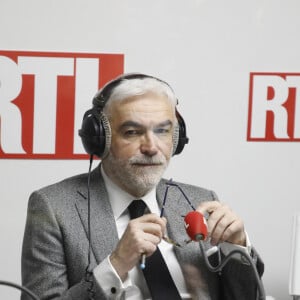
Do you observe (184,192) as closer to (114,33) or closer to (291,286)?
(291,286)

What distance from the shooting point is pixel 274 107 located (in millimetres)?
2541

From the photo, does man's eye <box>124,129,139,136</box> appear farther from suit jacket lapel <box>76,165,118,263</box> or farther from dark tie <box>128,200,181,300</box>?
dark tie <box>128,200,181,300</box>

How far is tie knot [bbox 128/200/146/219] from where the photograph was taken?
1.90 metres

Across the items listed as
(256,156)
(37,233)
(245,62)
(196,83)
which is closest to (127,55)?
(196,83)

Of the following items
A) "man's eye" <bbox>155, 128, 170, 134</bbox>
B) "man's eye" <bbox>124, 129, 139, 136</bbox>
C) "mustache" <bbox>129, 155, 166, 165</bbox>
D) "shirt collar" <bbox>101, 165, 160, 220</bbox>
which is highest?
"man's eye" <bbox>155, 128, 170, 134</bbox>

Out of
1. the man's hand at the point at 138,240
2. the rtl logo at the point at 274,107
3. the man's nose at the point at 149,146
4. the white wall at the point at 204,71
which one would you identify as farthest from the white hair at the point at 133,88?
the rtl logo at the point at 274,107

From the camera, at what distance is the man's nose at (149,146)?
1840 mm

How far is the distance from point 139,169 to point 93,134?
0.14m

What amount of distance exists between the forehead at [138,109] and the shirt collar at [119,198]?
0.56 feet

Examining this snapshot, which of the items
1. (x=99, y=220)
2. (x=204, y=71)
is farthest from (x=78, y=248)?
(x=204, y=71)

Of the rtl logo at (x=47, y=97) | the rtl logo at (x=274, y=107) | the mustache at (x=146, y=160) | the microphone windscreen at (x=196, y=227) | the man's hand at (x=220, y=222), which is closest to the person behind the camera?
the microphone windscreen at (x=196, y=227)

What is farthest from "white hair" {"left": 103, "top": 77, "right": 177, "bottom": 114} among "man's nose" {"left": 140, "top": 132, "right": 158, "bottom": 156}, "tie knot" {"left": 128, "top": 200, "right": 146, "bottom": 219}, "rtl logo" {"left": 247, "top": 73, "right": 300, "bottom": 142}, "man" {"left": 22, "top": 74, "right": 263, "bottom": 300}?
"rtl logo" {"left": 247, "top": 73, "right": 300, "bottom": 142}

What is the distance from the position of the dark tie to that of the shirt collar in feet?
0.43

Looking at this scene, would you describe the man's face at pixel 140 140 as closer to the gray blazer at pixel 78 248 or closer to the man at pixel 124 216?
the man at pixel 124 216
